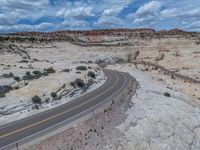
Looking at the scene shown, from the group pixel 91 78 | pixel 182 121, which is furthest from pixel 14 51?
pixel 182 121

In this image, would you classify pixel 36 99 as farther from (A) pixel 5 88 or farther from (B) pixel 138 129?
(B) pixel 138 129

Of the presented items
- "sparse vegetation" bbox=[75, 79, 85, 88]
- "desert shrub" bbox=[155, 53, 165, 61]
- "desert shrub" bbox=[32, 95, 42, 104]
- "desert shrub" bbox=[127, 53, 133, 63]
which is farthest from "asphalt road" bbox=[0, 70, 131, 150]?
"desert shrub" bbox=[127, 53, 133, 63]

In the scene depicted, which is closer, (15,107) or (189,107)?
(15,107)

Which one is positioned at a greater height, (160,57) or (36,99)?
(36,99)

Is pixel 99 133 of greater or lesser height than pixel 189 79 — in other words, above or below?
above

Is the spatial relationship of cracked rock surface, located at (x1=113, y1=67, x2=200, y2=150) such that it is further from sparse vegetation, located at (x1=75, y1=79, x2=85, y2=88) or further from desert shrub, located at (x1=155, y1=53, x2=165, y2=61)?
desert shrub, located at (x1=155, y1=53, x2=165, y2=61)

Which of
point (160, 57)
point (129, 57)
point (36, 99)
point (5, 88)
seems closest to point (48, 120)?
point (36, 99)

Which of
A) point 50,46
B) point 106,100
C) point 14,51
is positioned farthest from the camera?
point 50,46

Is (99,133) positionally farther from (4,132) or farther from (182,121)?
(182,121)

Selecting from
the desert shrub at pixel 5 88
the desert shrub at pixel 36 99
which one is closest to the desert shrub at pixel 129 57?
the desert shrub at pixel 5 88
